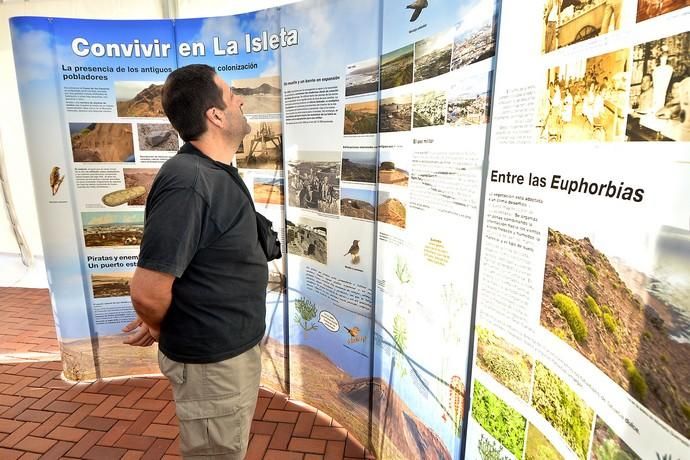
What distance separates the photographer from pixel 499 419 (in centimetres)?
120

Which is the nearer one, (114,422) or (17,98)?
(114,422)

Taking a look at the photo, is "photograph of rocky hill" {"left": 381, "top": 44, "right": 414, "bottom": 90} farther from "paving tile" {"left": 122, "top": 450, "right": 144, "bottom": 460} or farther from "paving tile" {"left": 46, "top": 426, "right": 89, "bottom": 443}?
"paving tile" {"left": 46, "top": 426, "right": 89, "bottom": 443}

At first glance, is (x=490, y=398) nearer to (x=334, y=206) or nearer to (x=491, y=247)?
(x=491, y=247)

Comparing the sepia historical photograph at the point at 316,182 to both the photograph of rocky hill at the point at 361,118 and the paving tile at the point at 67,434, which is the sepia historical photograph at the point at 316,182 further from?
the paving tile at the point at 67,434

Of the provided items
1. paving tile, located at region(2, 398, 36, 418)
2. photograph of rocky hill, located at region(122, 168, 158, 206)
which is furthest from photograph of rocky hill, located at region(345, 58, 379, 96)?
paving tile, located at region(2, 398, 36, 418)

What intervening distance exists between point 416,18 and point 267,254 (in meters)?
1.03

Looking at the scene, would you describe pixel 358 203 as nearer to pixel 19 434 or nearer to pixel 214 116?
pixel 214 116

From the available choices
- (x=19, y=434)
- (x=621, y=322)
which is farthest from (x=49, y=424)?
(x=621, y=322)

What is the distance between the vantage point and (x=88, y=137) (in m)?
2.62

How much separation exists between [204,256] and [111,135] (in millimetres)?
1830

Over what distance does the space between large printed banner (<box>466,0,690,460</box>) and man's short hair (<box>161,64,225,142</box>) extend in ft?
3.08

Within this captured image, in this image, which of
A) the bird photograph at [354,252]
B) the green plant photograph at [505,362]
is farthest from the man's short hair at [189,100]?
the green plant photograph at [505,362]

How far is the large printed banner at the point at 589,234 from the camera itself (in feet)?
2.33

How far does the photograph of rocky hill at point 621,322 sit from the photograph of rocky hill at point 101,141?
262 centimetres
